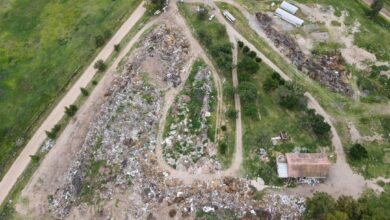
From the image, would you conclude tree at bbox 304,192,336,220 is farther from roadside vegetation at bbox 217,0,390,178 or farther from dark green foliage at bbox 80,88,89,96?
dark green foliage at bbox 80,88,89,96

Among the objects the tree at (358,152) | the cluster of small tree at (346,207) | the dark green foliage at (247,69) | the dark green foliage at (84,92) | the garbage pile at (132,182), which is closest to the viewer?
the cluster of small tree at (346,207)

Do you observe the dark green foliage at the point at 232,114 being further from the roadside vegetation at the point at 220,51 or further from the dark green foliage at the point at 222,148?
the dark green foliage at the point at 222,148

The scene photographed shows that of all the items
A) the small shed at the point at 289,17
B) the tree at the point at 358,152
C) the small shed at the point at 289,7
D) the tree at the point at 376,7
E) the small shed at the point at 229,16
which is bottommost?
the tree at the point at 358,152

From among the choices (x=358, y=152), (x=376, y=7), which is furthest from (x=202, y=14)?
(x=358, y=152)

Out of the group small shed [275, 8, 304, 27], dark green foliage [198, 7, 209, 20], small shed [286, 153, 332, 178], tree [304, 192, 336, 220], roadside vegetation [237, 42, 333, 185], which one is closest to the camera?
tree [304, 192, 336, 220]

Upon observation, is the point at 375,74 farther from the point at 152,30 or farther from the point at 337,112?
the point at 152,30

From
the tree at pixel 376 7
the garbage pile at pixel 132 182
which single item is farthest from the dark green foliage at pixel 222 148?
the tree at pixel 376 7

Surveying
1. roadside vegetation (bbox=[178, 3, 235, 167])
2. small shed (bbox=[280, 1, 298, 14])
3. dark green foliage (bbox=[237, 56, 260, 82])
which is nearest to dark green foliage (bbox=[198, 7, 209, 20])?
roadside vegetation (bbox=[178, 3, 235, 167])
